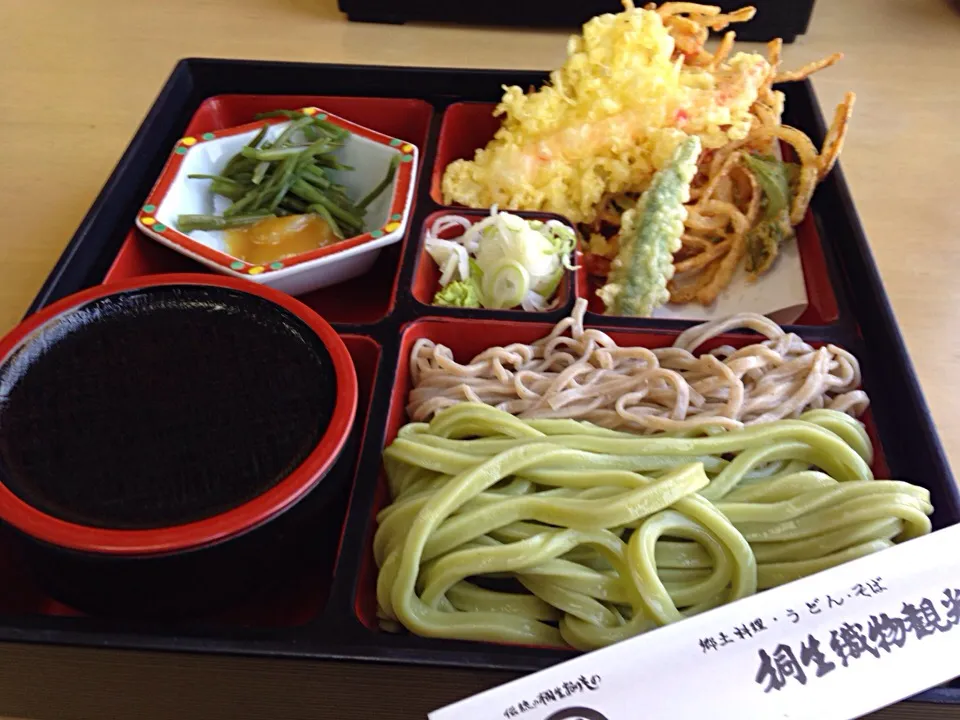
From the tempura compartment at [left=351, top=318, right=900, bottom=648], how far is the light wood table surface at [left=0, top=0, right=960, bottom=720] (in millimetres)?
173

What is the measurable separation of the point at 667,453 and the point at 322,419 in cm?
49

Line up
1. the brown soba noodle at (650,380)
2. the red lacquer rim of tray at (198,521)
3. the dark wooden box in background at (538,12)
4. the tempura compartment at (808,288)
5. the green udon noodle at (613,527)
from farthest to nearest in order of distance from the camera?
the dark wooden box in background at (538,12) → the tempura compartment at (808,288) → the brown soba noodle at (650,380) → the green udon noodle at (613,527) → the red lacquer rim of tray at (198,521)

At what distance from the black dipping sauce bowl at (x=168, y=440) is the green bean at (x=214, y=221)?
433 millimetres

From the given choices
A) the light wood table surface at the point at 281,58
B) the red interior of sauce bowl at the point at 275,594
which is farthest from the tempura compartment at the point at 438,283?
the light wood table surface at the point at 281,58

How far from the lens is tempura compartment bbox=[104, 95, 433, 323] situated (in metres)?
1.48

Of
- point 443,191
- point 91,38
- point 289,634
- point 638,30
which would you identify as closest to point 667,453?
point 289,634

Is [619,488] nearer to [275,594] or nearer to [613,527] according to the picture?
[613,527]

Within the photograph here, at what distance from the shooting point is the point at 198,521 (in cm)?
87

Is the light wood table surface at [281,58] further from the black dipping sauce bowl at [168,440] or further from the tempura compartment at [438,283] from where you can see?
the tempura compartment at [438,283]

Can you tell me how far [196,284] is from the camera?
1.11m

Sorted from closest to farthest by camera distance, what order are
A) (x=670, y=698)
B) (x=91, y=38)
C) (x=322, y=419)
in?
(x=670, y=698) → (x=322, y=419) → (x=91, y=38)

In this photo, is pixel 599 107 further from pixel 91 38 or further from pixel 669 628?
pixel 91 38

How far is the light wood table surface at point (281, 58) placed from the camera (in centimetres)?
93

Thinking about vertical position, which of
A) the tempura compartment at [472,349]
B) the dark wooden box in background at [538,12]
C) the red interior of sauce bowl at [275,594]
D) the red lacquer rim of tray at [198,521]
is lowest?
the red interior of sauce bowl at [275,594]
